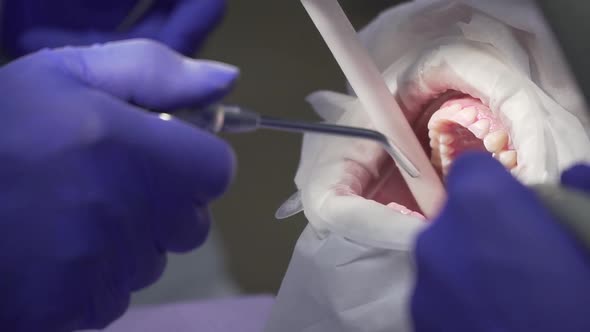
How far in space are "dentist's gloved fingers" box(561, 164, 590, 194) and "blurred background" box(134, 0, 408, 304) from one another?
1.01 m

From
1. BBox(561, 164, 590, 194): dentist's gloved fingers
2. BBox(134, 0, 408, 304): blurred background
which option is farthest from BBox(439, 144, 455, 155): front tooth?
BBox(134, 0, 408, 304): blurred background

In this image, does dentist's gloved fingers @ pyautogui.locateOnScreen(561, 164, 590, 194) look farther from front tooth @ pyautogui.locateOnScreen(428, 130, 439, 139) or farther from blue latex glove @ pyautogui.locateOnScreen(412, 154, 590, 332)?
front tooth @ pyautogui.locateOnScreen(428, 130, 439, 139)

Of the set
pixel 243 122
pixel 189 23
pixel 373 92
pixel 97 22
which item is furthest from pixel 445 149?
pixel 97 22

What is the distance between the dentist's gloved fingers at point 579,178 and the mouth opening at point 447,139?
0.56 feet

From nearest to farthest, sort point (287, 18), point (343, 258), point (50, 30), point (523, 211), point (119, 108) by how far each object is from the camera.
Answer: point (523, 211), point (119, 108), point (343, 258), point (50, 30), point (287, 18)

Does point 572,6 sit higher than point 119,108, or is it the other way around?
point 572,6

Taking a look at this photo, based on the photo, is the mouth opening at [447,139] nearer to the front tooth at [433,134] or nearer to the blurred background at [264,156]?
the front tooth at [433,134]

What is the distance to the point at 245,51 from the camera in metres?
1.71

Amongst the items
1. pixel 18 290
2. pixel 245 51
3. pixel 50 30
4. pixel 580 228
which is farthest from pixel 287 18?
pixel 580 228

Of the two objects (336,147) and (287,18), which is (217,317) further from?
Result: (287,18)

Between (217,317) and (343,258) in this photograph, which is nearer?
(343,258)

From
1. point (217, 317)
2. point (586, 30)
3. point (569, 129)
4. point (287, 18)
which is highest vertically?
point (586, 30)

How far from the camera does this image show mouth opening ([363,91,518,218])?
78 centimetres

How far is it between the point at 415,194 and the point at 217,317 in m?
0.42
